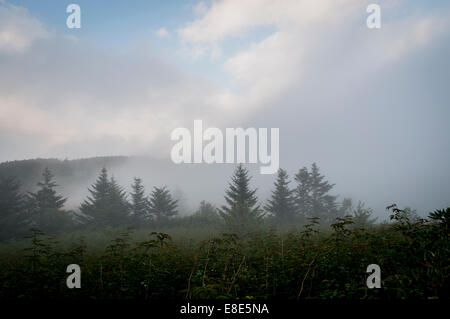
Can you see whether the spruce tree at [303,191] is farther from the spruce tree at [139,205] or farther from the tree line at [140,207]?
the spruce tree at [139,205]

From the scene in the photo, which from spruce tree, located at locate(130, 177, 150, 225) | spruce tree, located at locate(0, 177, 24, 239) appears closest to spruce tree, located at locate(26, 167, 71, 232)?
spruce tree, located at locate(0, 177, 24, 239)

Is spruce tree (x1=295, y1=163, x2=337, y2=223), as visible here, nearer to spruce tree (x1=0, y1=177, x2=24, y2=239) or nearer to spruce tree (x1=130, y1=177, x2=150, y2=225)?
spruce tree (x1=130, y1=177, x2=150, y2=225)

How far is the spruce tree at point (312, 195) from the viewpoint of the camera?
37.1 meters

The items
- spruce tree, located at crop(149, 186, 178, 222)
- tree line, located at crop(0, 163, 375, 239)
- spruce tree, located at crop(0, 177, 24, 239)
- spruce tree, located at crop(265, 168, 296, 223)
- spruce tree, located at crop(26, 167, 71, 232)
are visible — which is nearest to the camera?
tree line, located at crop(0, 163, 375, 239)

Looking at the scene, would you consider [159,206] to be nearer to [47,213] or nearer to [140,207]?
[140,207]

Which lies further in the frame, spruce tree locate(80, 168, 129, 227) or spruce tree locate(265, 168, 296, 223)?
spruce tree locate(265, 168, 296, 223)

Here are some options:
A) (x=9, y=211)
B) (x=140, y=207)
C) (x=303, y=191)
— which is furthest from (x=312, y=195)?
(x=9, y=211)

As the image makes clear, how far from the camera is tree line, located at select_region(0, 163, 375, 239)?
80.3 ft

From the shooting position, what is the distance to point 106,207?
30.5 meters

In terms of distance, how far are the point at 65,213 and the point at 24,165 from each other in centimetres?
7882

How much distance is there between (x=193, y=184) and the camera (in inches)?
5723

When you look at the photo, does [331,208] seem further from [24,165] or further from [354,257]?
[24,165]
